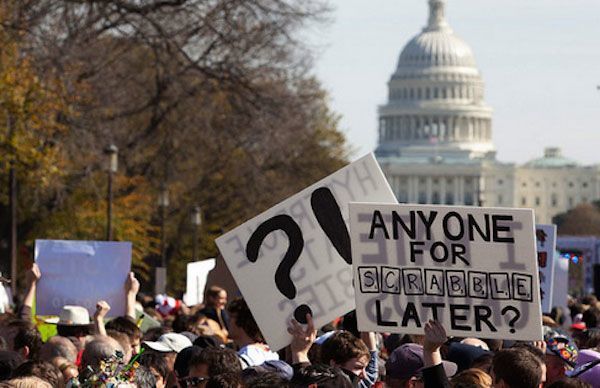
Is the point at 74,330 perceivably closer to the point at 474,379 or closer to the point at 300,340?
the point at 300,340

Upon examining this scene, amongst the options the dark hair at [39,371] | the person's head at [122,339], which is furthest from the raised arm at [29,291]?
the dark hair at [39,371]

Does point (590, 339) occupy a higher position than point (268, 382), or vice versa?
point (268, 382)

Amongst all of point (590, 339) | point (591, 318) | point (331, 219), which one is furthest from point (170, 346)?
point (591, 318)

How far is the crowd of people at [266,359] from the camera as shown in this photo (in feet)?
28.1

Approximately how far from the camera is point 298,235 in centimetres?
1063

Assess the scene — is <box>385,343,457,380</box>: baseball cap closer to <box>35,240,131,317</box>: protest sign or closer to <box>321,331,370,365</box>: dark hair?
<box>321,331,370,365</box>: dark hair

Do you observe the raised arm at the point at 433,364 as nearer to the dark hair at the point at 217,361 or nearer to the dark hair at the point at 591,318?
the dark hair at the point at 217,361

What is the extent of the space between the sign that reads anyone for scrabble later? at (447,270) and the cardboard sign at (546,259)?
7378 millimetres

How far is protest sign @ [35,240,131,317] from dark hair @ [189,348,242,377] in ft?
17.9

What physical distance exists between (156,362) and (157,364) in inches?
0.6

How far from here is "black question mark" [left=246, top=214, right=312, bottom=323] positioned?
10398 millimetres

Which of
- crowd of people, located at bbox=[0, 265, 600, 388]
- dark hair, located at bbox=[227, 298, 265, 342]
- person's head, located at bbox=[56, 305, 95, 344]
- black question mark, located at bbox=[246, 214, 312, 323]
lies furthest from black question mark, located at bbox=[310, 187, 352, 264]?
person's head, located at bbox=[56, 305, 95, 344]

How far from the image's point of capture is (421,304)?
955cm

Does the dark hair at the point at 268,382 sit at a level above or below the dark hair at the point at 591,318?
above
